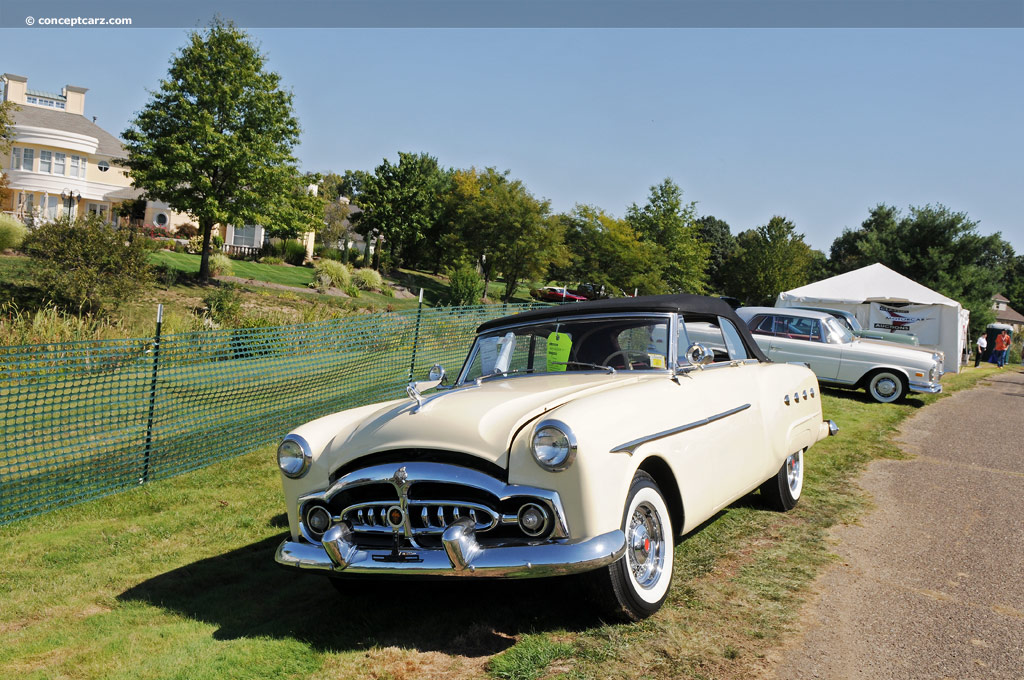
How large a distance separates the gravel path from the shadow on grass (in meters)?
1.19

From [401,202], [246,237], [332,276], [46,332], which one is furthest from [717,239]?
[46,332]

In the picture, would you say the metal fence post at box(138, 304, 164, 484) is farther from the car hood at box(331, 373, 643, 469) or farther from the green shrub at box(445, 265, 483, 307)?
the green shrub at box(445, 265, 483, 307)

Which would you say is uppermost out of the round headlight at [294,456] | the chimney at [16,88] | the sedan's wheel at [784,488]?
the chimney at [16,88]

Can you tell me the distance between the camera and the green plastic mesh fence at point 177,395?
21.3 feet

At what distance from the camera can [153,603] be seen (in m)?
4.20

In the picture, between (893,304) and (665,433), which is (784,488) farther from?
(893,304)

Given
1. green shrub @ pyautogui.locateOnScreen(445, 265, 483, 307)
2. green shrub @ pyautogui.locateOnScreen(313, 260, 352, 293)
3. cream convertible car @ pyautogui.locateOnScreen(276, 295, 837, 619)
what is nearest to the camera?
cream convertible car @ pyautogui.locateOnScreen(276, 295, 837, 619)

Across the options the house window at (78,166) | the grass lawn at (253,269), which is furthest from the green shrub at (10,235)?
the house window at (78,166)

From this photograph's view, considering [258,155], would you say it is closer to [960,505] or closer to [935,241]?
[960,505]

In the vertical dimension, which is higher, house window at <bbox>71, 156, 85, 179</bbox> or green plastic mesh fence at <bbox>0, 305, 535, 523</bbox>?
house window at <bbox>71, 156, 85, 179</bbox>

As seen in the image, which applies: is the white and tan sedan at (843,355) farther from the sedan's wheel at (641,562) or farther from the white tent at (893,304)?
the sedan's wheel at (641,562)

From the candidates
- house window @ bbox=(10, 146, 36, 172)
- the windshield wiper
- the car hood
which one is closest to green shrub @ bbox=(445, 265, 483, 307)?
house window @ bbox=(10, 146, 36, 172)

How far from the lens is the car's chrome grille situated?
342cm

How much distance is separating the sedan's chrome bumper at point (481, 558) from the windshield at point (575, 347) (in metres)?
1.57
